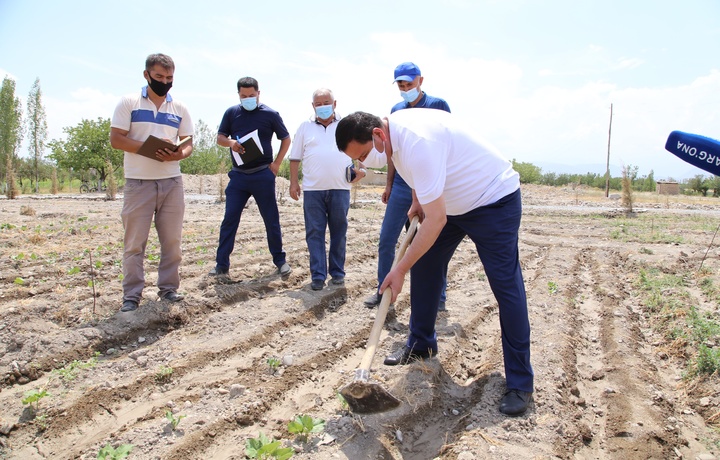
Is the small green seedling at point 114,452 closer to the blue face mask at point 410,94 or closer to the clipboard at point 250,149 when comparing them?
the clipboard at point 250,149

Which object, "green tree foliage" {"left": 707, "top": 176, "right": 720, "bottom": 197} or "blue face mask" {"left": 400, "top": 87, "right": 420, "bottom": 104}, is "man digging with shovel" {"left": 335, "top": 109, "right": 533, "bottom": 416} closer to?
"blue face mask" {"left": 400, "top": 87, "right": 420, "bottom": 104}

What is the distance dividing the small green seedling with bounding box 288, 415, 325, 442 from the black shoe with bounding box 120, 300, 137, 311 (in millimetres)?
2126

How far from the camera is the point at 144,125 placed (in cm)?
416

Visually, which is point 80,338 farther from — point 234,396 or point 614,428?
point 614,428

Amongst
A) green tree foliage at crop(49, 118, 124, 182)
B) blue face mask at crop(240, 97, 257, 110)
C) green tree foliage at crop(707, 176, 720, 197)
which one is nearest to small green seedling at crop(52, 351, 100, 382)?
blue face mask at crop(240, 97, 257, 110)

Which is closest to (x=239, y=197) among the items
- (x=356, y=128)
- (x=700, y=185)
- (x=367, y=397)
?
(x=356, y=128)

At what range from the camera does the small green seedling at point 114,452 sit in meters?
2.32

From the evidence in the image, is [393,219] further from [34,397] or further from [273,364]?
[34,397]

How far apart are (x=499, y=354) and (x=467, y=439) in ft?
3.86

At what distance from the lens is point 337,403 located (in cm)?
296

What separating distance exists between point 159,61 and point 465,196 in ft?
9.07

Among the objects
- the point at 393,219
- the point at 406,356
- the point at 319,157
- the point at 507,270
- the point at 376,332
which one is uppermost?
the point at 319,157

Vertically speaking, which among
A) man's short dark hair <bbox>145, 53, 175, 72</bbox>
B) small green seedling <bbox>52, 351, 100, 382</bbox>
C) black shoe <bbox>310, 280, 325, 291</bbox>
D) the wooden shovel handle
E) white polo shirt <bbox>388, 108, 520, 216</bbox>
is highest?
man's short dark hair <bbox>145, 53, 175, 72</bbox>

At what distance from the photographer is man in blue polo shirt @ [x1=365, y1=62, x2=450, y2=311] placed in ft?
13.8
